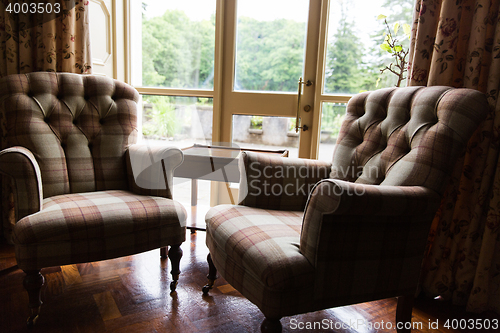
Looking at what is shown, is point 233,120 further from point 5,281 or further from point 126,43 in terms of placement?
point 5,281

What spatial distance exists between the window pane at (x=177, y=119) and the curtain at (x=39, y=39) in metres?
0.72

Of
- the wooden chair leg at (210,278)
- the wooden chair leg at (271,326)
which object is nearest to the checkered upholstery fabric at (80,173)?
the wooden chair leg at (210,278)

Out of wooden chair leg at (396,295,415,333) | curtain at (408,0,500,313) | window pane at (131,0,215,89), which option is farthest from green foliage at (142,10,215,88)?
wooden chair leg at (396,295,415,333)

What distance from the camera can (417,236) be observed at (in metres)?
1.14

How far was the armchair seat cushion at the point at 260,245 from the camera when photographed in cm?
100

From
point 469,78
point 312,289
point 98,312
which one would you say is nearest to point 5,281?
point 98,312

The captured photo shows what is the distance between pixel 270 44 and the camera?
2.44 meters

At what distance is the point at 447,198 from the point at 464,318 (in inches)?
20.7

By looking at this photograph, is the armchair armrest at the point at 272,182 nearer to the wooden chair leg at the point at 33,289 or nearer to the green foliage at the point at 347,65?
the wooden chair leg at the point at 33,289

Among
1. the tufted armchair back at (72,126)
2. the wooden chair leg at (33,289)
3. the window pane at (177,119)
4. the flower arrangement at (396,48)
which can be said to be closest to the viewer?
the wooden chair leg at (33,289)

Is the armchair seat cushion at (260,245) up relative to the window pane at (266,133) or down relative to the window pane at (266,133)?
down

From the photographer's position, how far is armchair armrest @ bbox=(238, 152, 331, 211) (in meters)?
1.49

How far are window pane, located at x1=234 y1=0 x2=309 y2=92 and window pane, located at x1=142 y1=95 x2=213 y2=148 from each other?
378 millimetres

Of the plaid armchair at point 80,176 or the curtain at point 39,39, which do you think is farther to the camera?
the curtain at point 39,39
